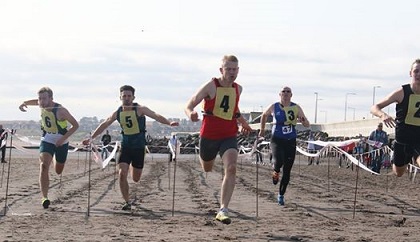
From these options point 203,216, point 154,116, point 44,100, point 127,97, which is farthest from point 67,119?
point 203,216

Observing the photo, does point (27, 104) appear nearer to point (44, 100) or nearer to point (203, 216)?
point (44, 100)

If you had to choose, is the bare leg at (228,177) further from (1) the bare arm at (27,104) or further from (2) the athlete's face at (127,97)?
(1) the bare arm at (27,104)

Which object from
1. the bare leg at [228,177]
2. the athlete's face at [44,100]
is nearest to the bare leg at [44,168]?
the athlete's face at [44,100]

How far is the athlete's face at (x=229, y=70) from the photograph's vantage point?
10039 mm

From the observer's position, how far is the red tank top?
1015cm

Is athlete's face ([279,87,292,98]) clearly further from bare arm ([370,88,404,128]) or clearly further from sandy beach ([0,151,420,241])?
bare arm ([370,88,404,128])

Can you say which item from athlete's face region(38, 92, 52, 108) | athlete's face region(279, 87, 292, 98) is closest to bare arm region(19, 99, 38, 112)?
athlete's face region(38, 92, 52, 108)

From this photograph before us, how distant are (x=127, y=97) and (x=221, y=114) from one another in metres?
2.59

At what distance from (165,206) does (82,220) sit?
9.14 ft

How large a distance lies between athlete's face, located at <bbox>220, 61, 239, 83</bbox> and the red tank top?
149mm

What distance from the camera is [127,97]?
12.4 metres

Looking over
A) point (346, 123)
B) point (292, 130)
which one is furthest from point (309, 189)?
point (346, 123)

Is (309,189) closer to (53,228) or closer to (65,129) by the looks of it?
(65,129)

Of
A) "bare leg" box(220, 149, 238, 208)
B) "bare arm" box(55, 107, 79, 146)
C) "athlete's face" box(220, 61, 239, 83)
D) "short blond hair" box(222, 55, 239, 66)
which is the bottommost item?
"bare leg" box(220, 149, 238, 208)
